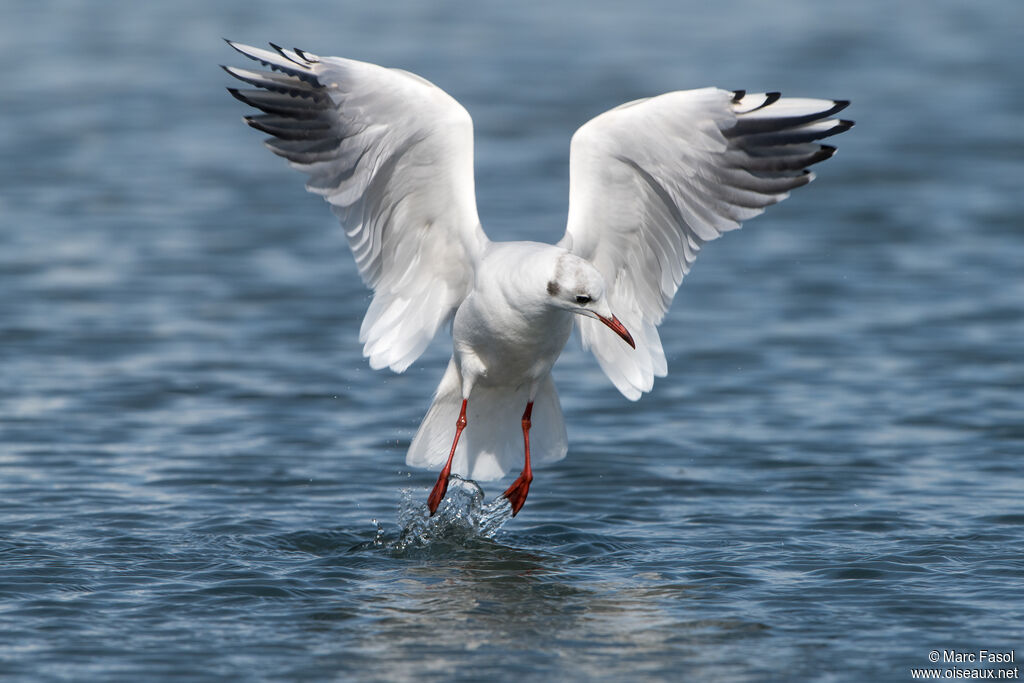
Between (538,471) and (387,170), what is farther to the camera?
(538,471)

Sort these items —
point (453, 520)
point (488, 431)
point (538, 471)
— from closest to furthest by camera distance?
point (453, 520) → point (488, 431) → point (538, 471)

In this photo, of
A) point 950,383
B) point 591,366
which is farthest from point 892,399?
point 591,366

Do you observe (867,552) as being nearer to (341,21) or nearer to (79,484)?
(79,484)

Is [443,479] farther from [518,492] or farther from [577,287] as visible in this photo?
[577,287]

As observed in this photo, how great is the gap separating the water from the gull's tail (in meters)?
0.25

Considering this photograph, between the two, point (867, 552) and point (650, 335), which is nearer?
point (867, 552)

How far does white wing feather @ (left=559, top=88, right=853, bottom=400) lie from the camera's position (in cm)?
777

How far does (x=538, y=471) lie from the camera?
377 inches

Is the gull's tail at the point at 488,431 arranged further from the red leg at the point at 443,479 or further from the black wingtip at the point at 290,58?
the black wingtip at the point at 290,58

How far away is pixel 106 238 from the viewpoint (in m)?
14.6

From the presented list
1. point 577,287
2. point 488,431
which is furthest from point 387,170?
point 488,431

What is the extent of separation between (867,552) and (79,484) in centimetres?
426

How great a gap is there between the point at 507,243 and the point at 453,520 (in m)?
1.60

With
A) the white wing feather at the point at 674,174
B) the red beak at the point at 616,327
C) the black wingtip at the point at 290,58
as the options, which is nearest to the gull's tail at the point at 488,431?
the white wing feather at the point at 674,174
